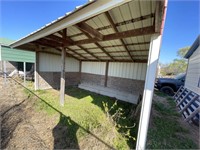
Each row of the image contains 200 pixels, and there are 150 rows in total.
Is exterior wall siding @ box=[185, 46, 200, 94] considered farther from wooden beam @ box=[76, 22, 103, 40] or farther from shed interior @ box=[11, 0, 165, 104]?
wooden beam @ box=[76, 22, 103, 40]

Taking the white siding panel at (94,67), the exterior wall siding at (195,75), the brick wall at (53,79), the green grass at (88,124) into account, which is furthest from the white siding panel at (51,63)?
the exterior wall siding at (195,75)

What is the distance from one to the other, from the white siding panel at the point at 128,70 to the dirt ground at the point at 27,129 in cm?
293

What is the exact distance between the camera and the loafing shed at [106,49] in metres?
2.07

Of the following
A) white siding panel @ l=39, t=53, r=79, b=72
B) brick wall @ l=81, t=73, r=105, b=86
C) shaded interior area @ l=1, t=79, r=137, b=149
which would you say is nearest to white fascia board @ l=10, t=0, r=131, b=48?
shaded interior area @ l=1, t=79, r=137, b=149

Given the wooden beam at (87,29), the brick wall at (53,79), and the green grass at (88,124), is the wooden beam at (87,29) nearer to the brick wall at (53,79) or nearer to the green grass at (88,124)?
the green grass at (88,124)

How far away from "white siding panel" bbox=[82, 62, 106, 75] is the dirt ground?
4.92 metres

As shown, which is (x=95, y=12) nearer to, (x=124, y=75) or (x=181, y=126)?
(x=181, y=126)

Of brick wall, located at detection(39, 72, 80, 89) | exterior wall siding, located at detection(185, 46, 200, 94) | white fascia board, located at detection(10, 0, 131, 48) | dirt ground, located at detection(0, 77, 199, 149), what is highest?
white fascia board, located at detection(10, 0, 131, 48)

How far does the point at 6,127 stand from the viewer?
9.68 feet

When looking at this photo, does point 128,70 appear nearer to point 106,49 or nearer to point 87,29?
point 106,49

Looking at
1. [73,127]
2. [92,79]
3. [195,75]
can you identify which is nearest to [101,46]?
[73,127]

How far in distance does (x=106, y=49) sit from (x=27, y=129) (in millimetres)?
4406

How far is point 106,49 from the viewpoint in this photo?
5.45m

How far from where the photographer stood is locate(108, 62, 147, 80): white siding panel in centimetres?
618
